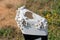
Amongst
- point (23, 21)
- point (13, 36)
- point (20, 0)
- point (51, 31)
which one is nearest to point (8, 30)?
point (13, 36)

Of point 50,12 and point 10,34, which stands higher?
point 50,12

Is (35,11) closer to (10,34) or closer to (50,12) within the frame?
(50,12)

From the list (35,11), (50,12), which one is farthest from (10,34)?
(50,12)

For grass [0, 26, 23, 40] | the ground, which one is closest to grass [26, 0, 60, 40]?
the ground

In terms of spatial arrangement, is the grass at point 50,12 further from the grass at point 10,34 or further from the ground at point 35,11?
the grass at point 10,34

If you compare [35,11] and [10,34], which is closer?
[10,34]

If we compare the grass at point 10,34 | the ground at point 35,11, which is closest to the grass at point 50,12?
the ground at point 35,11

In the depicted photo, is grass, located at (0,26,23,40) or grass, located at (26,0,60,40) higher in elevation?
grass, located at (26,0,60,40)

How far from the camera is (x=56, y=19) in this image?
4.45 meters

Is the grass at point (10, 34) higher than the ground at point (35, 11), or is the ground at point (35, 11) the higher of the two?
the ground at point (35, 11)

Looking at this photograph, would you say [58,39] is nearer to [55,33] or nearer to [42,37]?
[55,33]

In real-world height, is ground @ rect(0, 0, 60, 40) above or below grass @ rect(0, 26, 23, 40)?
above

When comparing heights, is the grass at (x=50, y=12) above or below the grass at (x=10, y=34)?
above

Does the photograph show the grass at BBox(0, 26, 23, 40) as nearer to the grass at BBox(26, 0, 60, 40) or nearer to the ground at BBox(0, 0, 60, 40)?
the ground at BBox(0, 0, 60, 40)
